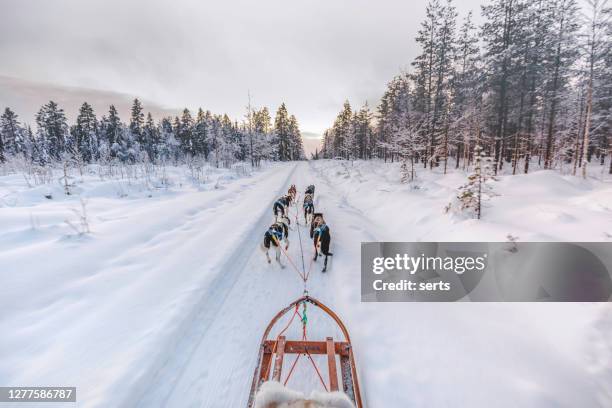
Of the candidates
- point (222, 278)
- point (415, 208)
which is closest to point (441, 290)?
point (222, 278)

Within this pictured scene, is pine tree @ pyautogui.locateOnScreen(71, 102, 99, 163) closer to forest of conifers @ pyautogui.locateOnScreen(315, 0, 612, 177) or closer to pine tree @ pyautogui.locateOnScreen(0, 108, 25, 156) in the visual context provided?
pine tree @ pyautogui.locateOnScreen(0, 108, 25, 156)

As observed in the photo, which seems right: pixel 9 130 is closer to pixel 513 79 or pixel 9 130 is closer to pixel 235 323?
pixel 235 323

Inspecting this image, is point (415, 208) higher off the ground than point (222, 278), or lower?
higher

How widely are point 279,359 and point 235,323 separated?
1.36 meters

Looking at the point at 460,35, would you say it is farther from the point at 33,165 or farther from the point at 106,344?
the point at 33,165

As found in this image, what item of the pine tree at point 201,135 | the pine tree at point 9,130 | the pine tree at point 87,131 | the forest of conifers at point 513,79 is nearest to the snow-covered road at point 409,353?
the forest of conifers at point 513,79

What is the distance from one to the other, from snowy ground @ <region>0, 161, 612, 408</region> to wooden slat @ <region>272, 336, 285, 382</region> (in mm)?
443

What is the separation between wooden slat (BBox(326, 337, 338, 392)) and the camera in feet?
7.63

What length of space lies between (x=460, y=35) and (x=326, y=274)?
93.8 feet

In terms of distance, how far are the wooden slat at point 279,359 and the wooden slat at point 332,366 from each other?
507 millimetres

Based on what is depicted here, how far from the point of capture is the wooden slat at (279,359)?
239cm

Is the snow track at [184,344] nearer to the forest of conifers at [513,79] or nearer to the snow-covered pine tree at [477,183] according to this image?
the snow-covered pine tree at [477,183]

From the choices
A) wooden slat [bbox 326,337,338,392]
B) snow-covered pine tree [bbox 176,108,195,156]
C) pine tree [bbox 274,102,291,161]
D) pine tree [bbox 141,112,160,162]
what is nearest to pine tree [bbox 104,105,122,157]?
pine tree [bbox 141,112,160,162]

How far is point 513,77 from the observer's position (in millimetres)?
18953
